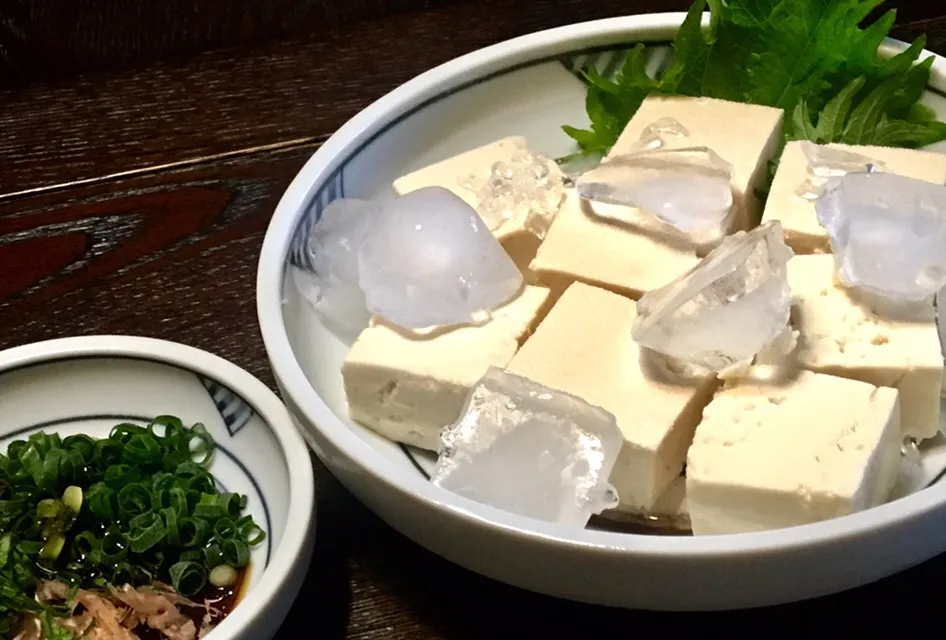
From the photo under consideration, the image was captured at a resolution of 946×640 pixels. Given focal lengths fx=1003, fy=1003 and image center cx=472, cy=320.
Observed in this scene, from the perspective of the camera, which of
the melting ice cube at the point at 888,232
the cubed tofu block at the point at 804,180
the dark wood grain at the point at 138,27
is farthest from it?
the dark wood grain at the point at 138,27

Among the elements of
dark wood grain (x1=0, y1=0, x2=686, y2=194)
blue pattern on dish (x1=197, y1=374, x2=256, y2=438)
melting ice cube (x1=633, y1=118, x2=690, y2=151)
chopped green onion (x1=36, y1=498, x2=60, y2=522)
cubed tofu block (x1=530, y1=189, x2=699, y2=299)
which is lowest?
chopped green onion (x1=36, y1=498, x2=60, y2=522)

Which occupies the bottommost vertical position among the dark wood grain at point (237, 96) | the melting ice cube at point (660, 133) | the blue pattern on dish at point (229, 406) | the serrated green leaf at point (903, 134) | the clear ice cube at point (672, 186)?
the blue pattern on dish at point (229, 406)

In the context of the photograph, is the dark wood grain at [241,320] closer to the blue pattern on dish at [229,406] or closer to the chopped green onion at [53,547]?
the blue pattern on dish at [229,406]

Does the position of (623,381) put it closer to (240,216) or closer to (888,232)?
(888,232)

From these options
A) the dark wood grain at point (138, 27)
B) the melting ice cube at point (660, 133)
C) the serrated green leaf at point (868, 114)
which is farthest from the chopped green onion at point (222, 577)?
the dark wood grain at point (138, 27)

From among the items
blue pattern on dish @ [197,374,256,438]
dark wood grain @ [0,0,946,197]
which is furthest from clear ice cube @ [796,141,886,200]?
blue pattern on dish @ [197,374,256,438]

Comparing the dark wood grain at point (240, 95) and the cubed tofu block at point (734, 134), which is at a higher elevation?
the cubed tofu block at point (734, 134)

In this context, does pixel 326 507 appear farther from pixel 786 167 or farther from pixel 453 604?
pixel 786 167

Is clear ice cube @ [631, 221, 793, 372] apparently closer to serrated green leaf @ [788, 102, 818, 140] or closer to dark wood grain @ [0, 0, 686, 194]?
serrated green leaf @ [788, 102, 818, 140]
